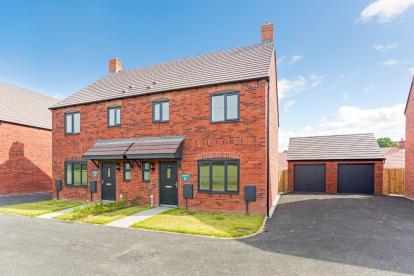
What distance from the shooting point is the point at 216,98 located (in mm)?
11508

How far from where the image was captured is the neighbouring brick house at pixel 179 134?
10758mm

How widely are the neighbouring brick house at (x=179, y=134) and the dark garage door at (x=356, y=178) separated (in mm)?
8910

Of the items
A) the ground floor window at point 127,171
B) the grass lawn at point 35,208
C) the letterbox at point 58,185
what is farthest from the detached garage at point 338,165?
the letterbox at point 58,185

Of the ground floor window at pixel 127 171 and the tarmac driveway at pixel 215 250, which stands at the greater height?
the ground floor window at pixel 127 171

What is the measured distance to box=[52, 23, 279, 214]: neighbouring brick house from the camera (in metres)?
10.8

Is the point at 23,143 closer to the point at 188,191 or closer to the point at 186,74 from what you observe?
the point at 186,74

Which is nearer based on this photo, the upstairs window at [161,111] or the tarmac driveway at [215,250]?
the tarmac driveway at [215,250]

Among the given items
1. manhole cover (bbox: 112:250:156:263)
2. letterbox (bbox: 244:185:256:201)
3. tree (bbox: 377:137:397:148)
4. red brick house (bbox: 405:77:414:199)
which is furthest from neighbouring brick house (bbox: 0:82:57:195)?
tree (bbox: 377:137:397:148)

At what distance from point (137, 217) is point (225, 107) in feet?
20.3

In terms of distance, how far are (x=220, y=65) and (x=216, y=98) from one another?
2664 mm

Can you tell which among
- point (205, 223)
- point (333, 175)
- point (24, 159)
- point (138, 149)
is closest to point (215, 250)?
point (205, 223)

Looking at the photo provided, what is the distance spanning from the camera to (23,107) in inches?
819

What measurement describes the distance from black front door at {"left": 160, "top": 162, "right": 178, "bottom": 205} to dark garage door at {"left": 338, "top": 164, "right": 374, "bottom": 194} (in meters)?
13.4

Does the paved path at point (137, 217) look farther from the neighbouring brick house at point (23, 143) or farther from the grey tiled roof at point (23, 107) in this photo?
the grey tiled roof at point (23, 107)
